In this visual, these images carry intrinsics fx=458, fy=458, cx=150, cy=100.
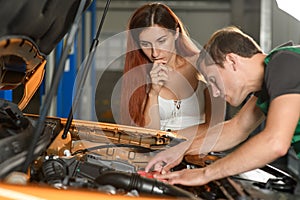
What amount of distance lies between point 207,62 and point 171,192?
0.68 meters

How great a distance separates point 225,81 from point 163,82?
2.47 feet

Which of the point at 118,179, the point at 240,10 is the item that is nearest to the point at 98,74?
the point at 240,10

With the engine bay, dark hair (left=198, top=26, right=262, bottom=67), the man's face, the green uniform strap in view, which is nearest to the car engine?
the engine bay

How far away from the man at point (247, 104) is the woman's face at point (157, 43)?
39cm

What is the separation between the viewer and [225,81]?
168cm

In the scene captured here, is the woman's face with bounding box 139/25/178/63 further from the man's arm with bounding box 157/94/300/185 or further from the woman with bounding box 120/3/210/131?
the man's arm with bounding box 157/94/300/185

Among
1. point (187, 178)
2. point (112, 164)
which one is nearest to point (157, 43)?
point (112, 164)

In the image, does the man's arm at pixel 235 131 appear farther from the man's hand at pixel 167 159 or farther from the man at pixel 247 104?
the man's hand at pixel 167 159

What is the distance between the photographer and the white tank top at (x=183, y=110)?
2.41 metres

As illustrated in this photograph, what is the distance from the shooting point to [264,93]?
1.71m

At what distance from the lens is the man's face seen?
164 centimetres

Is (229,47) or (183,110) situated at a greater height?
(229,47)

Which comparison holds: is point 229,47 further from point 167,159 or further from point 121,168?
point 121,168

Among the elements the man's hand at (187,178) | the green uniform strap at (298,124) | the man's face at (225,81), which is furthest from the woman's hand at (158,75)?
the man's hand at (187,178)
